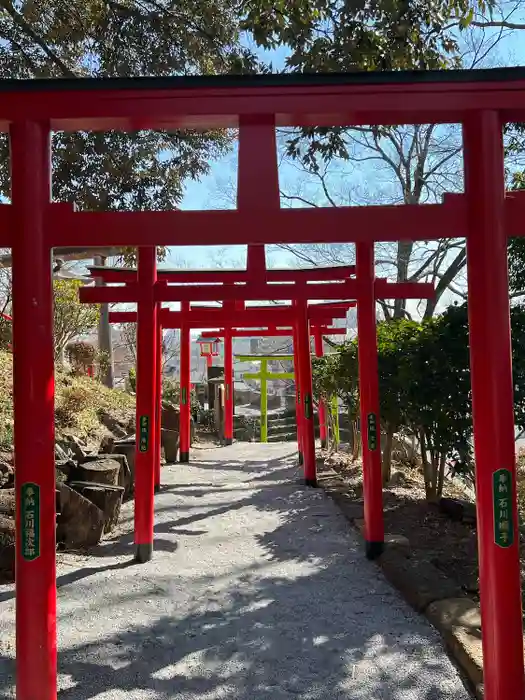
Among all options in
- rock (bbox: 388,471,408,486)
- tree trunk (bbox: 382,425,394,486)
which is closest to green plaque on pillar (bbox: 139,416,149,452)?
tree trunk (bbox: 382,425,394,486)

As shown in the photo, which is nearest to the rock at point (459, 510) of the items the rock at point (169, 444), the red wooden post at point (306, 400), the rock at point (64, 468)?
the red wooden post at point (306, 400)

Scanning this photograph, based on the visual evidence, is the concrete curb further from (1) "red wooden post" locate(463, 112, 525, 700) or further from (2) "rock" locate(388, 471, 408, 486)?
(2) "rock" locate(388, 471, 408, 486)

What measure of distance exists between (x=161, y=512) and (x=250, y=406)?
20.1m

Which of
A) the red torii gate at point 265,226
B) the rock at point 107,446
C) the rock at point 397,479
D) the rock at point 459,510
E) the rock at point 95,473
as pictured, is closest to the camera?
the red torii gate at point 265,226

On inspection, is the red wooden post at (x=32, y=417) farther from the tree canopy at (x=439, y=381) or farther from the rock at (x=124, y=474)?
the rock at (x=124, y=474)

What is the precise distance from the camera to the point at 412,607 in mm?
4055

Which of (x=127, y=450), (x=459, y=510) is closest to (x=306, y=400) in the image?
(x=127, y=450)

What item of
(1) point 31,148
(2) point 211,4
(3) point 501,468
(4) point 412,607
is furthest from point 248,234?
(2) point 211,4

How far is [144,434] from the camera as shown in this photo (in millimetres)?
5379

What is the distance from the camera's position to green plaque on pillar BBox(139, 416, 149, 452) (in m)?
5.34

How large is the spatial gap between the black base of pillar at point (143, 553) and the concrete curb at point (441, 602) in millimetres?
2015

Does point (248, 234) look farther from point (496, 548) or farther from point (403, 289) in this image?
point (403, 289)

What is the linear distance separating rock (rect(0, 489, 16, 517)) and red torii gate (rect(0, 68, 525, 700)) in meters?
2.37

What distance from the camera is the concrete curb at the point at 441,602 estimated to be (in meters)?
3.13
